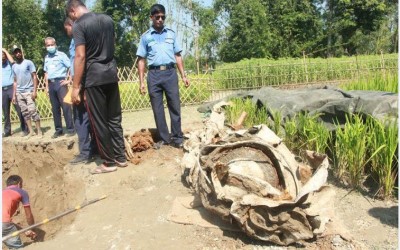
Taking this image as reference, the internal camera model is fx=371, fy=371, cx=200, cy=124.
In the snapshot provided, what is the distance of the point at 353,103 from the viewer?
12.0 feet

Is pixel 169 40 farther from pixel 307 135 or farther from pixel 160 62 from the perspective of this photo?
pixel 307 135

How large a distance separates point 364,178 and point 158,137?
269 centimetres

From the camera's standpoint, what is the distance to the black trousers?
3865 mm

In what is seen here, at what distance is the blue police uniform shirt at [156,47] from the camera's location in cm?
450

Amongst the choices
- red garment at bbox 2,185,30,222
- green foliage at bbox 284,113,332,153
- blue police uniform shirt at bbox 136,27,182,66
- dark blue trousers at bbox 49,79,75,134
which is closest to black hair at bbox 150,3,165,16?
blue police uniform shirt at bbox 136,27,182,66

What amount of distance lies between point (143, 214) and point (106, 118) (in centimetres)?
132

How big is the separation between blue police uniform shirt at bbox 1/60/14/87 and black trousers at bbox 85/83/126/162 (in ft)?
10.8

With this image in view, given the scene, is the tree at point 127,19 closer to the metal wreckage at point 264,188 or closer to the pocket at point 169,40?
the pocket at point 169,40

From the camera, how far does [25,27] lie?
68.2 ft

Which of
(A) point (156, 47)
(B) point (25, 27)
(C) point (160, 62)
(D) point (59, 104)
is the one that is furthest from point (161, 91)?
(B) point (25, 27)

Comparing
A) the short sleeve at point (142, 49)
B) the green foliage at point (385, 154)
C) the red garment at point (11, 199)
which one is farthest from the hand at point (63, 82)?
the green foliage at point (385, 154)

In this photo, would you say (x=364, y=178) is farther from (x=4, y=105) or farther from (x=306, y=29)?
(x=306, y=29)

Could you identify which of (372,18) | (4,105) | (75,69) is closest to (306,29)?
(372,18)

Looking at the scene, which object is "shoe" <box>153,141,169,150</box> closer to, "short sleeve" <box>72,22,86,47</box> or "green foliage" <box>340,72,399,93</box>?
"short sleeve" <box>72,22,86,47</box>
